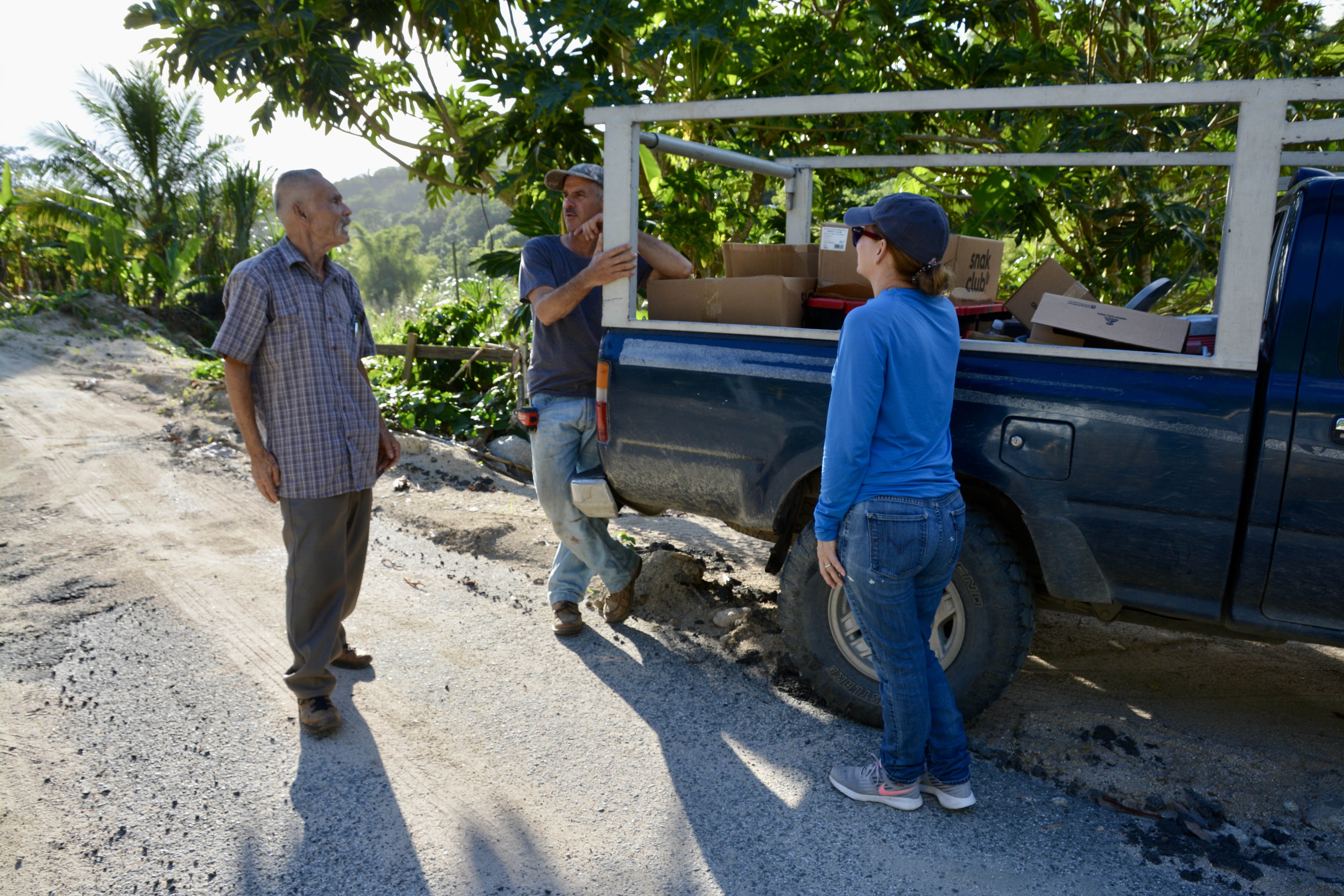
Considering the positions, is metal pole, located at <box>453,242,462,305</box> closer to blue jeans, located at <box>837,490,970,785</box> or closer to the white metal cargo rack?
the white metal cargo rack

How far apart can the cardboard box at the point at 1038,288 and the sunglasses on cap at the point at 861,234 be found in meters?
1.37

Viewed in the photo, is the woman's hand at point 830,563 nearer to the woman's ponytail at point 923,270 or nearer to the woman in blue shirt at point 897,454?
the woman in blue shirt at point 897,454

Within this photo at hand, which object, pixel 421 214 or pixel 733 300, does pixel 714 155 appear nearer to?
pixel 733 300

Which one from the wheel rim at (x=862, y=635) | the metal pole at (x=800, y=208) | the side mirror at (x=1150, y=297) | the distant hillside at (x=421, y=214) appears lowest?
the wheel rim at (x=862, y=635)

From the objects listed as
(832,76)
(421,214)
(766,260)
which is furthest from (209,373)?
(421,214)

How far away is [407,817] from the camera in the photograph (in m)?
2.85

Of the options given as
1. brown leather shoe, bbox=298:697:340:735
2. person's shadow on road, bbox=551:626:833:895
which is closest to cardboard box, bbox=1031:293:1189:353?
person's shadow on road, bbox=551:626:833:895

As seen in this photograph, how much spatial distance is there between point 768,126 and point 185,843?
530 centimetres

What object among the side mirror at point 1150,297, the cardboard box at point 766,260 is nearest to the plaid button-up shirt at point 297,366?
the cardboard box at point 766,260

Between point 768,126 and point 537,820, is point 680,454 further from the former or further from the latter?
point 768,126

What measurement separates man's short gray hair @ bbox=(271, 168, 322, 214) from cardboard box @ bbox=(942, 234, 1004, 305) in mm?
2511

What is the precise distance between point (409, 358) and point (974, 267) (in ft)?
21.8

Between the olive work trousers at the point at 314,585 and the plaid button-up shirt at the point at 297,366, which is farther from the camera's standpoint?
the olive work trousers at the point at 314,585

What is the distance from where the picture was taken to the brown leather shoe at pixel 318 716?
330 centimetres
